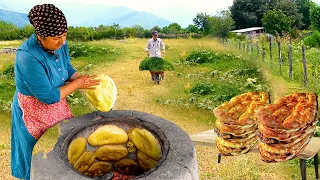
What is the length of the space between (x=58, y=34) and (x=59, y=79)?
471 millimetres

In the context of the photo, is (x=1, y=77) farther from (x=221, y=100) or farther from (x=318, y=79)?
(x=318, y=79)

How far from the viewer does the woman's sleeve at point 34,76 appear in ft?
8.92

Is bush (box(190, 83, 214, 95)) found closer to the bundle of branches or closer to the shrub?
the bundle of branches

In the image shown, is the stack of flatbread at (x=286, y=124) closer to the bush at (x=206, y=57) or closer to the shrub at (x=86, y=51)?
the bush at (x=206, y=57)

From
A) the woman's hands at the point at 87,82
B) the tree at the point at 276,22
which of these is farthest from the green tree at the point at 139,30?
the woman's hands at the point at 87,82

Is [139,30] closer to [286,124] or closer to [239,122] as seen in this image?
[239,122]

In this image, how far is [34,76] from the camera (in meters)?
2.72

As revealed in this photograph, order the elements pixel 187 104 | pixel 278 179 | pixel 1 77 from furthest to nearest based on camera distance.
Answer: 1. pixel 1 77
2. pixel 187 104
3. pixel 278 179

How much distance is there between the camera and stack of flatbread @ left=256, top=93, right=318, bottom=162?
275 cm

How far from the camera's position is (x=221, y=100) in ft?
26.3

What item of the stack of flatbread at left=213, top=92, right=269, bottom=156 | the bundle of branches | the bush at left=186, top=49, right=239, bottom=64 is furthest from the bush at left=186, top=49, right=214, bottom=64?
the stack of flatbread at left=213, top=92, right=269, bottom=156

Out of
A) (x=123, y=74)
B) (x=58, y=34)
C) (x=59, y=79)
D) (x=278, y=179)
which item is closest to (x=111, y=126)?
(x=59, y=79)

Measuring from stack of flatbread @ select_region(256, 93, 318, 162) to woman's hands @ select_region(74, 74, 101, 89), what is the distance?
122 cm

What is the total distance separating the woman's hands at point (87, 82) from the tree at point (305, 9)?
33.0 meters
